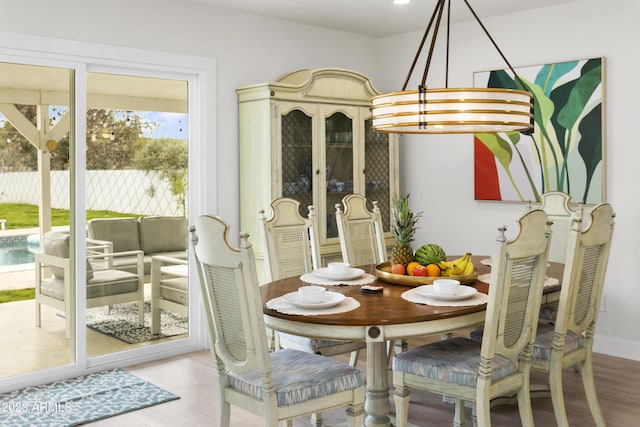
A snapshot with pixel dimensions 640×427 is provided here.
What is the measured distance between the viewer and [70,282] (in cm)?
419

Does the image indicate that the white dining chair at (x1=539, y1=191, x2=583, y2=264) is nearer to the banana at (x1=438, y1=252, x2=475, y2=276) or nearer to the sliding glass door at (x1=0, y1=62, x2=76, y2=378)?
the banana at (x1=438, y1=252, x2=475, y2=276)

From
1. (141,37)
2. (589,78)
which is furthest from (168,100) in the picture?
(589,78)

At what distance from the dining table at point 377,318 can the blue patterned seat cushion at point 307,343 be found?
11.2 inches

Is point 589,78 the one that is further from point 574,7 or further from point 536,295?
point 536,295

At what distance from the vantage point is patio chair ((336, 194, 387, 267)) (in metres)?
4.12

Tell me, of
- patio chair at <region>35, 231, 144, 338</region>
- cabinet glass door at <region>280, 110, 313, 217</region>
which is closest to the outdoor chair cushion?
patio chair at <region>35, 231, 144, 338</region>

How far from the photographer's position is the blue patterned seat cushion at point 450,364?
272 cm

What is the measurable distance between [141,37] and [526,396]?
3211 millimetres

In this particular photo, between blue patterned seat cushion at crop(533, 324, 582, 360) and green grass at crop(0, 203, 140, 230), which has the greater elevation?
green grass at crop(0, 203, 140, 230)

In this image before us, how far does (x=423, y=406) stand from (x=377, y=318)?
4.38ft

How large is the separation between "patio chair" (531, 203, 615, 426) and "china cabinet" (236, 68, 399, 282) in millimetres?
2104

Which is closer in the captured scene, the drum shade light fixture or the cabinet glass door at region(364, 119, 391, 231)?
the drum shade light fixture

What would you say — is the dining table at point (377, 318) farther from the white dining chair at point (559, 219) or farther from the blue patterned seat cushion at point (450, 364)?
the white dining chair at point (559, 219)

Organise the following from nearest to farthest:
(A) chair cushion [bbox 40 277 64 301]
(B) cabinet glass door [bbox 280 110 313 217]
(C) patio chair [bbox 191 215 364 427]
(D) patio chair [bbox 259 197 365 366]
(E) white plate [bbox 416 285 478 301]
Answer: (C) patio chair [bbox 191 215 364 427]
(E) white plate [bbox 416 285 478 301]
(D) patio chair [bbox 259 197 365 366]
(A) chair cushion [bbox 40 277 64 301]
(B) cabinet glass door [bbox 280 110 313 217]
